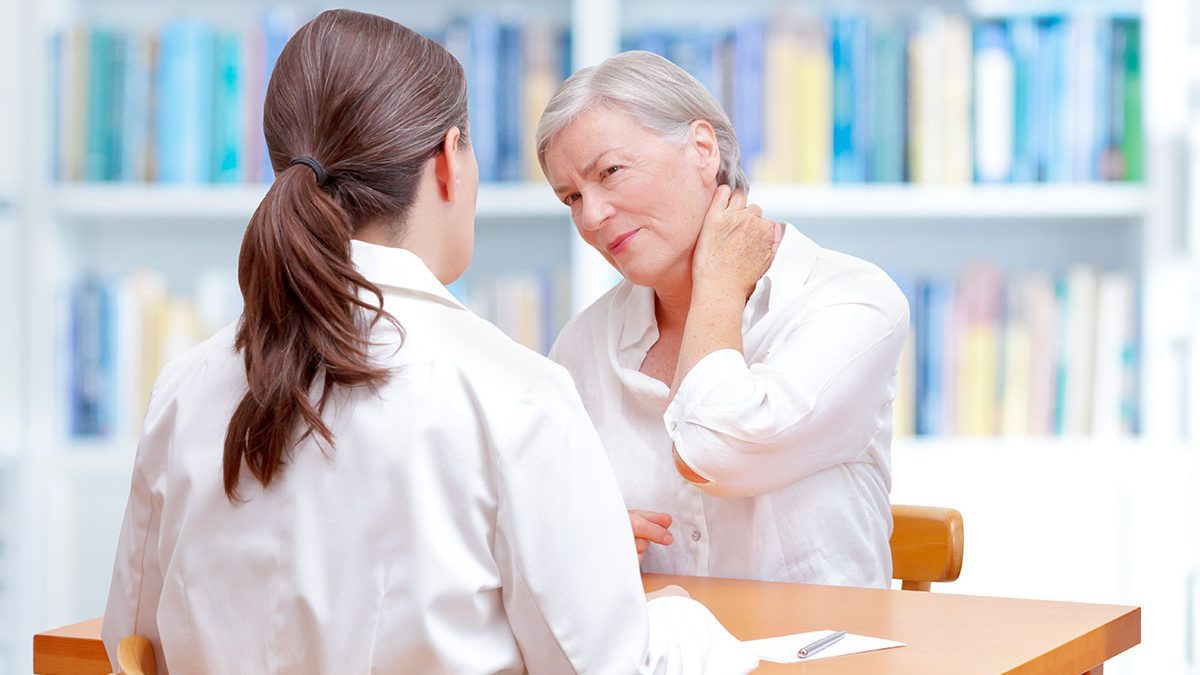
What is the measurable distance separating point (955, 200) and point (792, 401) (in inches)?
54.1

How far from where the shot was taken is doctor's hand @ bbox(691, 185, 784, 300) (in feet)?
5.70

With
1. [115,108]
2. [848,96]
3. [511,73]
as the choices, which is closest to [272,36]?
[115,108]

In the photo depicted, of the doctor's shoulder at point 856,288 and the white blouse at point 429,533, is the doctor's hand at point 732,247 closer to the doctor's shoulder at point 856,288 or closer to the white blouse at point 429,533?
the doctor's shoulder at point 856,288

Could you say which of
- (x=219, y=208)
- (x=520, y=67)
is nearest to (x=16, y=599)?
(x=219, y=208)

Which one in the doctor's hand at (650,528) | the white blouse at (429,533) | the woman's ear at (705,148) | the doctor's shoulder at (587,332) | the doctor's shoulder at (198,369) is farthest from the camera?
the doctor's shoulder at (587,332)

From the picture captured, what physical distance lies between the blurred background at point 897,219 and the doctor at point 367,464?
1760 millimetres

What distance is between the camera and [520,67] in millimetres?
2881

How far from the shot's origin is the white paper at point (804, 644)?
1.26 metres

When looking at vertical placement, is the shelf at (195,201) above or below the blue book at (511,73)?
below

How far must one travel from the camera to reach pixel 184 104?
2920mm

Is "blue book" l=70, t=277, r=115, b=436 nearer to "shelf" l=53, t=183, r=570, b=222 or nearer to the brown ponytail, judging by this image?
"shelf" l=53, t=183, r=570, b=222

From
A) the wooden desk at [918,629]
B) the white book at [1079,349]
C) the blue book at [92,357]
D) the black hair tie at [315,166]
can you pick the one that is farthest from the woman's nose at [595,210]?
the blue book at [92,357]

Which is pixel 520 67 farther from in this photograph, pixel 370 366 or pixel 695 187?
pixel 370 366

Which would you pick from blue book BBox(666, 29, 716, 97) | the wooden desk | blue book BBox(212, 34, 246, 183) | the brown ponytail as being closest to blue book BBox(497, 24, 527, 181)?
blue book BBox(666, 29, 716, 97)
